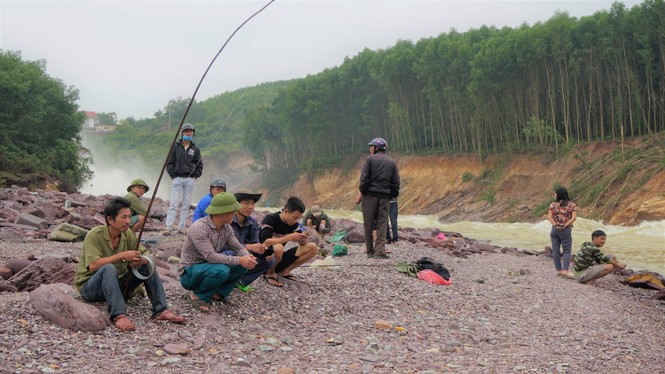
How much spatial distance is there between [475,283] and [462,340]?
3.38 metres

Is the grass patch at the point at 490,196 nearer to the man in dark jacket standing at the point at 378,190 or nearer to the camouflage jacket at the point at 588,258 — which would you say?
the camouflage jacket at the point at 588,258

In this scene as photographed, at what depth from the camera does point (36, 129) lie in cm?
3438

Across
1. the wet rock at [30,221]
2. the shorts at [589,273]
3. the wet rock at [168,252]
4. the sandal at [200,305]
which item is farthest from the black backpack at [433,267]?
the wet rock at [30,221]

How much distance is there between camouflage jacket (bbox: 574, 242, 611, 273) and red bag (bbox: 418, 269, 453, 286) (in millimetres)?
2508

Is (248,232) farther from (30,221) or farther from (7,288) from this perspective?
(30,221)

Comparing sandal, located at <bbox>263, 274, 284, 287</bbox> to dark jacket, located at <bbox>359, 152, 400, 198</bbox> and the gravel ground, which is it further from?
dark jacket, located at <bbox>359, 152, 400, 198</bbox>

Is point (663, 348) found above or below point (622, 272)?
above

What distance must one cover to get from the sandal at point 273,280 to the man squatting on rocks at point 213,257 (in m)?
1.13

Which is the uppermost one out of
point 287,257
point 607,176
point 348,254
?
point 287,257

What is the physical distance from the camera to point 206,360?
5.02 meters

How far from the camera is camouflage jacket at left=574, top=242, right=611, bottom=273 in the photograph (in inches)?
395

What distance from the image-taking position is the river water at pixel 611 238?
17.4 metres

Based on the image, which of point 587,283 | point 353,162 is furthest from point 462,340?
point 353,162

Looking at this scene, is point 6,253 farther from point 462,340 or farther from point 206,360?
point 462,340
